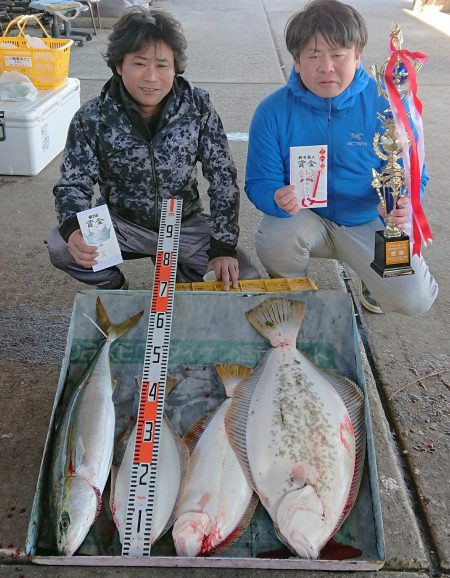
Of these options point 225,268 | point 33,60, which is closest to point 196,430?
point 225,268

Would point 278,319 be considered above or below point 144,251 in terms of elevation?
above

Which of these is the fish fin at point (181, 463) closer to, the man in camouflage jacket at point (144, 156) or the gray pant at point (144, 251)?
the man in camouflage jacket at point (144, 156)

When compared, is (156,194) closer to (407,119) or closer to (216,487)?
(407,119)

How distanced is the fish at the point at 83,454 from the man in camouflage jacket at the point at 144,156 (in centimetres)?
57

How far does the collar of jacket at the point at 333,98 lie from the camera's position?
2414mm

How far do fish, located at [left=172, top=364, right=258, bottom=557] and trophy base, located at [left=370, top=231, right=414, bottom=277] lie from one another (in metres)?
0.77

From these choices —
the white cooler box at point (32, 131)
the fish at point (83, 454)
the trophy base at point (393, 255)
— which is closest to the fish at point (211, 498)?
the fish at point (83, 454)

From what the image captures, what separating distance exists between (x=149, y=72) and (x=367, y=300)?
1.42 metres

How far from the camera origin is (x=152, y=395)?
1925 millimetres

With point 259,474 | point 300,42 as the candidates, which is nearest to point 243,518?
point 259,474

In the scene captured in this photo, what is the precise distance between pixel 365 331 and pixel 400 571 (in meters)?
1.19

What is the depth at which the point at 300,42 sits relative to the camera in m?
2.31

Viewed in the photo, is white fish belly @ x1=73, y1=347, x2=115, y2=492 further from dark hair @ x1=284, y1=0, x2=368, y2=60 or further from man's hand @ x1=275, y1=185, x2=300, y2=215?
dark hair @ x1=284, y1=0, x2=368, y2=60

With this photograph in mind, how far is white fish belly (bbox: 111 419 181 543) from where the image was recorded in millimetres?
1663
